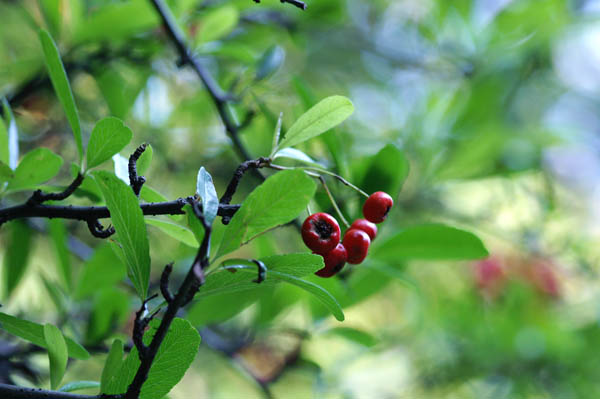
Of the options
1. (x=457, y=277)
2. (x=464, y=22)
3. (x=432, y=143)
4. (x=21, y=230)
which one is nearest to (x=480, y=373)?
(x=457, y=277)

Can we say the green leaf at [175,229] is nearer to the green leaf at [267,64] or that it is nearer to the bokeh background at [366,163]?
the bokeh background at [366,163]

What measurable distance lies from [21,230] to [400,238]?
0.63 m

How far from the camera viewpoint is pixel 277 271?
0.43 meters

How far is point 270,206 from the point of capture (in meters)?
0.41

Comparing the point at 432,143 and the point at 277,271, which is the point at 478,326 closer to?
the point at 432,143

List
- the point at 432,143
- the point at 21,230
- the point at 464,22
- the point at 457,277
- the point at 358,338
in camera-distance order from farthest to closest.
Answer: the point at 457,277 < the point at 464,22 < the point at 432,143 < the point at 21,230 < the point at 358,338

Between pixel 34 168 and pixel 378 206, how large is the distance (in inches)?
13.5

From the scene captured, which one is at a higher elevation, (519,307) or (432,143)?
(432,143)

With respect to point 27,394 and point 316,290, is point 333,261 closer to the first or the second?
point 316,290

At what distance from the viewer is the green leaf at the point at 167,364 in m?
0.43

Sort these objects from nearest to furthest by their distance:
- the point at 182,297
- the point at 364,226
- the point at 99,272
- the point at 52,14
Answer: the point at 182,297
the point at 364,226
the point at 99,272
the point at 52,14

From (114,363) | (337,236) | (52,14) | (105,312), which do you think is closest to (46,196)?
(114,363)

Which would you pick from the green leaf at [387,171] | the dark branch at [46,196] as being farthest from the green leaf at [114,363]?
the green leaf at [387,171]

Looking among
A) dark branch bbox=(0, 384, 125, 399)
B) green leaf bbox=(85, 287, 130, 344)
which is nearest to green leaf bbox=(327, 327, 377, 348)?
green leaf bbox=(85, 287, 130, 344)
